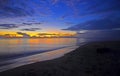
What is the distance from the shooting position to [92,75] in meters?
4.28

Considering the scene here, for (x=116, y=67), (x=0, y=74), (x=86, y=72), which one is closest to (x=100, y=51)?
(x=116, y=67)

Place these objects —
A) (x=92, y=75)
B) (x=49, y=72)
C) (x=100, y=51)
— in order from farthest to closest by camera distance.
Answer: (x=100, y=51) < (x=49, y=72) < (x=92, y=75)

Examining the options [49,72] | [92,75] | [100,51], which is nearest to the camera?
[92,75]

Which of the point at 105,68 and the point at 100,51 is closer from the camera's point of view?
the point at 105,68

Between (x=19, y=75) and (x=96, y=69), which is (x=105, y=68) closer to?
(x=96, y=69)

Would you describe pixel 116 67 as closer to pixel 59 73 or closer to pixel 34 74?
pixel 59 73

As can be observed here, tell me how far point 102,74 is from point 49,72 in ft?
4.84

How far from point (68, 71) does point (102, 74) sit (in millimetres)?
951

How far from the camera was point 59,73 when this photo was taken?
4.49 meters

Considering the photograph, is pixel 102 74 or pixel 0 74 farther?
pixel 0 74

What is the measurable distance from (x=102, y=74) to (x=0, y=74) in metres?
2.93

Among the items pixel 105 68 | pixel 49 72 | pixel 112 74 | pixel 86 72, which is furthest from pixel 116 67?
pixel 49 72

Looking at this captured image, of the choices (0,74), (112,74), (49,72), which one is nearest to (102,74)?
(112,74)

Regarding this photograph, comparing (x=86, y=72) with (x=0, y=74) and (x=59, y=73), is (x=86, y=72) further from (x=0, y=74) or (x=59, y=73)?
(x=0, y=74)
